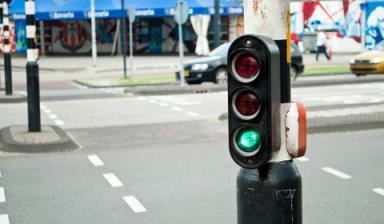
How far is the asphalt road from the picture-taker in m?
6.88

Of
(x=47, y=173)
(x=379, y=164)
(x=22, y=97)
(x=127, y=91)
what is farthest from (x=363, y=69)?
(x=47, y=173)

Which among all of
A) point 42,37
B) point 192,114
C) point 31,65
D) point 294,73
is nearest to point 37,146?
point 31,65

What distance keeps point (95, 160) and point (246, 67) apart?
6.46m

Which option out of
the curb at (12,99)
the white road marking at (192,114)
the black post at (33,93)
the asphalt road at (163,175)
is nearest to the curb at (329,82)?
the white road marking at (192,114)

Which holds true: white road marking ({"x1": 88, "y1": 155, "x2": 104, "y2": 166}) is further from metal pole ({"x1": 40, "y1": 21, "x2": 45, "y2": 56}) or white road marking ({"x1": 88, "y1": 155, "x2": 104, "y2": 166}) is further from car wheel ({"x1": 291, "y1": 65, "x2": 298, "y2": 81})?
metal pole ({"x1": 40, "y1": 21, "x2": 45, "y2": 56})

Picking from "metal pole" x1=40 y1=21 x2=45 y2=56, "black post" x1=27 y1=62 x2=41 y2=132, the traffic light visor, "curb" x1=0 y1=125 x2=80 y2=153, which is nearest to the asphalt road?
"curb" x1=0 y1=125 x2=80 y2=153

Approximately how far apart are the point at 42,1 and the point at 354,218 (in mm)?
43888

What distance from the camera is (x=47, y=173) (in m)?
8.94

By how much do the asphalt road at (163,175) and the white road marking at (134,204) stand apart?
0.01 metres

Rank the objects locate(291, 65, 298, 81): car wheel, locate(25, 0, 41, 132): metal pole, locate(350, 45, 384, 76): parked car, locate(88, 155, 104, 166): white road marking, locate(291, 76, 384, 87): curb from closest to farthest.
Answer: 1. locate(88, 155, 104, 166): white road marking
2. locate(25, 0, 41, 132): metal pole
3. locate(291, 76, 384, 87): curb
4. locate(291, 65, 298, 81): car wheel
5. locate(350, 45, 384, 76): parked car

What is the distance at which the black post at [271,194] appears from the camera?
3844 millimetres

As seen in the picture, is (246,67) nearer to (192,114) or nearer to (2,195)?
(2,195)

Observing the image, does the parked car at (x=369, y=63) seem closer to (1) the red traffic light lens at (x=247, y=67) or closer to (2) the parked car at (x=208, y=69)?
(2) the parked car at (x=208, y=69)

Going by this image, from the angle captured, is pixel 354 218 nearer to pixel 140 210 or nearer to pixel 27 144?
pixel 140 210
